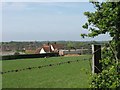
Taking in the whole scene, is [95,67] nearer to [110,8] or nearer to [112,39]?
Result: [112,39]


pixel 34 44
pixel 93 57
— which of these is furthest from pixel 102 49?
pixel 34 44

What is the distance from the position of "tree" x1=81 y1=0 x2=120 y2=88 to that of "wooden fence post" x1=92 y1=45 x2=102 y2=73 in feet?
0.29

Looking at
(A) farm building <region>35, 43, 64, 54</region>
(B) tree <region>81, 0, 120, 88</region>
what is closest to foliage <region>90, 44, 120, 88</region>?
(B) tree <region>81, 0, 120, 88</region>

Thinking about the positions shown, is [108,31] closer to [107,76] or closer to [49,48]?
[107,76]

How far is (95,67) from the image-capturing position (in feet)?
15.3

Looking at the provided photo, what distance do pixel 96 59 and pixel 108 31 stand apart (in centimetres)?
47

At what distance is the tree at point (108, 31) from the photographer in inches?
171

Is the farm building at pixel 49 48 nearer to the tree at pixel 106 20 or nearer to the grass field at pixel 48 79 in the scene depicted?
the grass field at pixel 48 79

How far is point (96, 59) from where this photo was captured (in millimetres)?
4691

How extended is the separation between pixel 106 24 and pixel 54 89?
32.3ft

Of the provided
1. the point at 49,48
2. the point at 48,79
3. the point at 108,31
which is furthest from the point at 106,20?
the point at 49,48

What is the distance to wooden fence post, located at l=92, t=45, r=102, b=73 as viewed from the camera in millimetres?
4648

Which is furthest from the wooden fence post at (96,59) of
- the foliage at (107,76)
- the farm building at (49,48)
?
the farm building at (49,48)

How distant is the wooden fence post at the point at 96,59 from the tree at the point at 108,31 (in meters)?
0.09
